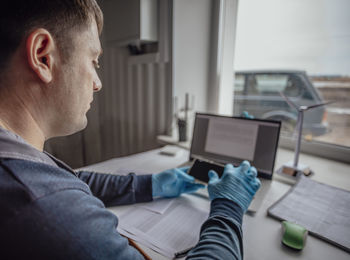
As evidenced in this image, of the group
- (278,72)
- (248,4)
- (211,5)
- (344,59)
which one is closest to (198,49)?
(211,5)

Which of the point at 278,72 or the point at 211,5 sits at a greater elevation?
the point at 211,5

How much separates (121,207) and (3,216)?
511 millimetres

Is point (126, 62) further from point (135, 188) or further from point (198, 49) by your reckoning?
point (135, 188)

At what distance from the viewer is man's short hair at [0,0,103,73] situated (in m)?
0.43

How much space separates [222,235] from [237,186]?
208mm

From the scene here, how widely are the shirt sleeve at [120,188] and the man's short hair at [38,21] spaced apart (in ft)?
1.74

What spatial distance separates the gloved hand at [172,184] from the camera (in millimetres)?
874

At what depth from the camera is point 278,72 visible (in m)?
1.54

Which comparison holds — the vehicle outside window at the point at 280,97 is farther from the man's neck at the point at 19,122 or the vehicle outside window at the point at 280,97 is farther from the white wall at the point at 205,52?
the man's neck at the point at 19,122

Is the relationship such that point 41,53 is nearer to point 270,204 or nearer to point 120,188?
point 120,188

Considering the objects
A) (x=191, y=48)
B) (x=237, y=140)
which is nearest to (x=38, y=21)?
(x=237, y=140)

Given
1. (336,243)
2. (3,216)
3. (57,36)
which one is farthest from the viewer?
(336,243)

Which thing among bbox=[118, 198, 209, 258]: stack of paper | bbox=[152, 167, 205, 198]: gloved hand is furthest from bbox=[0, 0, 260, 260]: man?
bbox=[152, 167, 205, 198]: gloved hand

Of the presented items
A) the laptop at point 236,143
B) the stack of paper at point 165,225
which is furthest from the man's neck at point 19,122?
the laptop at point 236,143
